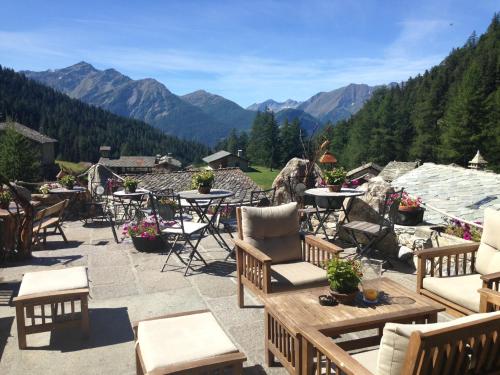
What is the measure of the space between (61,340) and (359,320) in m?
2.66

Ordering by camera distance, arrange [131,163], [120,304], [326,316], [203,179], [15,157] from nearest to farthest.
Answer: [326,316] → [120,304] → [203,179] → [15,157] → [131,163]

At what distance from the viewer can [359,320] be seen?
2592 millimetres

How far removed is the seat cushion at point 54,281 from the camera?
3.62 metres

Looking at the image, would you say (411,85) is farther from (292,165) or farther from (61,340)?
(61,340)

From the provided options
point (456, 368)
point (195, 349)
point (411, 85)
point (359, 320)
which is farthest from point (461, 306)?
point (411, 85)

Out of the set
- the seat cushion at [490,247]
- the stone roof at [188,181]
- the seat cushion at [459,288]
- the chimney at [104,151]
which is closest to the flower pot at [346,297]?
the seat cushion at [459,288]

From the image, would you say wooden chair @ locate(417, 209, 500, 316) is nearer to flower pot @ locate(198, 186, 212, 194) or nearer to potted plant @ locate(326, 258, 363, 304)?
potted plant @ locate(326, 258, 363, 304)

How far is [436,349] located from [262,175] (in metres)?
72.6

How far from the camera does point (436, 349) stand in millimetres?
1830

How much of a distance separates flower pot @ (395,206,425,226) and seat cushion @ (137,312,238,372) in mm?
4793

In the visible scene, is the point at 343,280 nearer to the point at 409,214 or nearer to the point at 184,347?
the point at 184,347

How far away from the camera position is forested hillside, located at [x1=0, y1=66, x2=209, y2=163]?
314ft

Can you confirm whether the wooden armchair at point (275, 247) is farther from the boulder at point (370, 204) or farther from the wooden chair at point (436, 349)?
the boulder at point (370, 204)

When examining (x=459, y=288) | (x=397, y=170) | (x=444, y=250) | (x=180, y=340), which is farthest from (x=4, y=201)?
(x=397, y=170)
